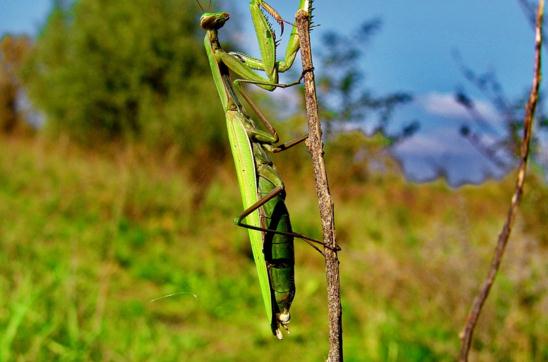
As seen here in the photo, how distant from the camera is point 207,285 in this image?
5.04 meters

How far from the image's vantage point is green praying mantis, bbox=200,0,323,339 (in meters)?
1.14

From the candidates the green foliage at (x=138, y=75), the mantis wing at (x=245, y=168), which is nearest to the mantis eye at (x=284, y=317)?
the mantis wing at (x=245, y=168)

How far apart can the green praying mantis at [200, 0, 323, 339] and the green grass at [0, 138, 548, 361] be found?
1312mm

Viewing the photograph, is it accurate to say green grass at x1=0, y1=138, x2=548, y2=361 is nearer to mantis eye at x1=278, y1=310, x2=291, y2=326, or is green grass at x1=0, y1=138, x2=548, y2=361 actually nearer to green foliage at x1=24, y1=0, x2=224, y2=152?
mantis eye at x1=278, y1=310, x2=291, y2=326

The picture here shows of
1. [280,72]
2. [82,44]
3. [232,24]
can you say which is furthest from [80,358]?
[82,44]

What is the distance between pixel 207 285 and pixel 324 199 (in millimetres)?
4397

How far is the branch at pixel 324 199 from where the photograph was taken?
72cm

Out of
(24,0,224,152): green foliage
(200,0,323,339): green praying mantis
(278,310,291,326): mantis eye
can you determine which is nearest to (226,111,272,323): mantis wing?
(200,0,323,339): green praying mantis

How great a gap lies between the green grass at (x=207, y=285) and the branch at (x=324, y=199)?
5.79ft

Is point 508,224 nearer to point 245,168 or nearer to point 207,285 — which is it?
point 245,168

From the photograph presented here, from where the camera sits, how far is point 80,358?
270 centimetres

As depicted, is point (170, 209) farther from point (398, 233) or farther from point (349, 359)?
point (349, 359)

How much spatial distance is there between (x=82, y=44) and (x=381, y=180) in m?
15.0

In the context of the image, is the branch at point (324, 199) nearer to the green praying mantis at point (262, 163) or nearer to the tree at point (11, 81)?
the green praying mantis at point (262, 163)
